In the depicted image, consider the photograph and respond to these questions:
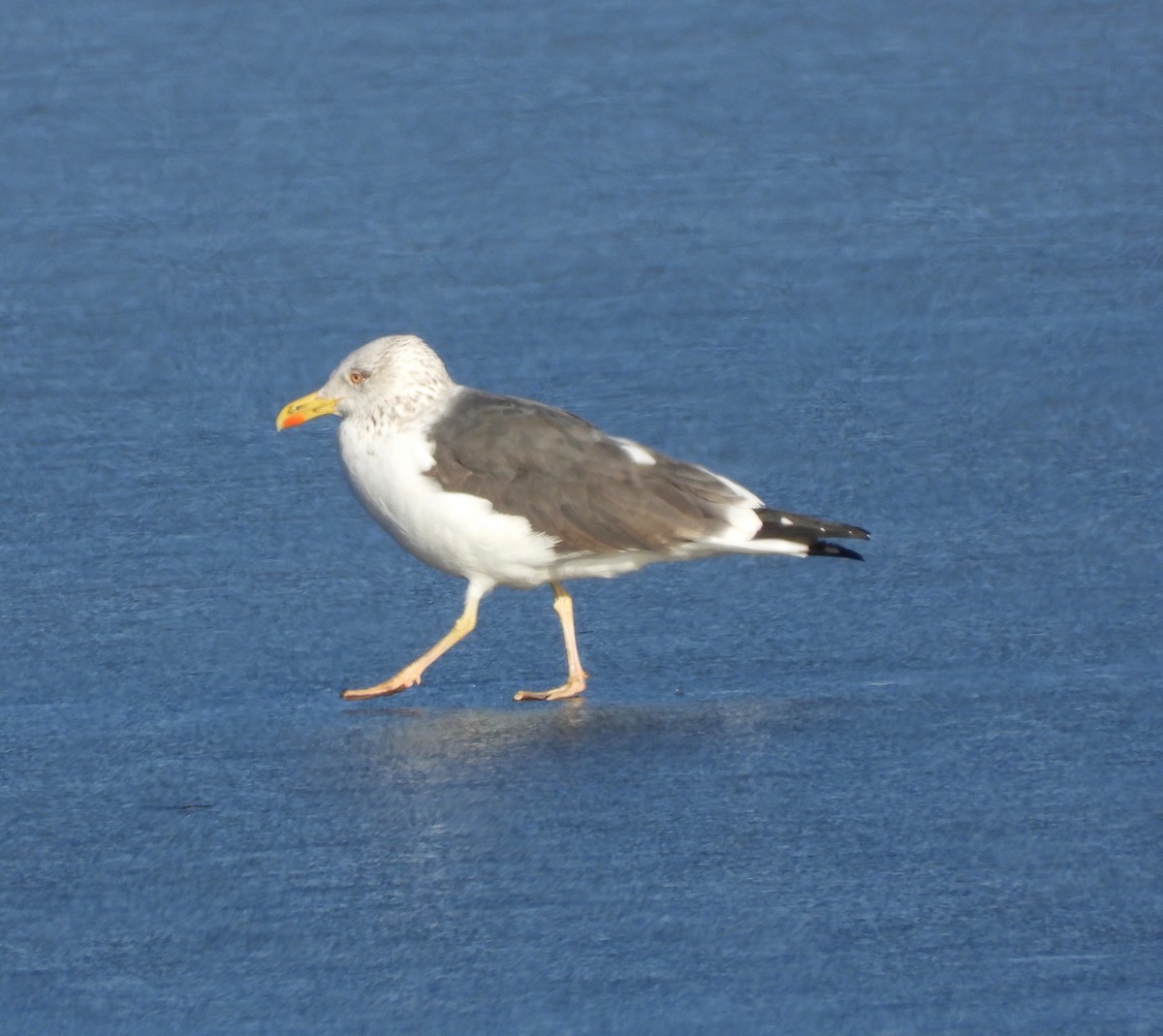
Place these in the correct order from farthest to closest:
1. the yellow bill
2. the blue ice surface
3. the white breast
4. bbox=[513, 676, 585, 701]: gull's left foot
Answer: the yellow bill < the white breast < bbox=[513, 676, 585, 701]: gull's left foot < the blue ice surface

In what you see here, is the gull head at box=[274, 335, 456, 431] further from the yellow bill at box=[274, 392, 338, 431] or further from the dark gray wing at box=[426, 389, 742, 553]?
the dark gray wing at box=[426, 389, 742, 553]

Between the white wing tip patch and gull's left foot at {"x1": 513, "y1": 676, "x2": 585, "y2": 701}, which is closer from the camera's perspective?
gull's left foot at {"x1": 513, "y1": 676, "x2": 585, "y2": 701}

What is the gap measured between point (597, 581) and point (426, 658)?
37.9 inches

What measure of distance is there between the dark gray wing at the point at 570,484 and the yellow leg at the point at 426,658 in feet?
0.97

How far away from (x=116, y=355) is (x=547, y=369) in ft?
5.05

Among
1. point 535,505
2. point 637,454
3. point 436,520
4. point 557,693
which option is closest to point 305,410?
point 436,520

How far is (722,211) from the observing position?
29.4ft

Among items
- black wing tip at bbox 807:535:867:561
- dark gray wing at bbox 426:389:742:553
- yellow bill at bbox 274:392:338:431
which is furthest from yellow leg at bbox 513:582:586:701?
yellow bill at bbox 274:392:338:431

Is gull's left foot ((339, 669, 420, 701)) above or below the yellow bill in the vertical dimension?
below

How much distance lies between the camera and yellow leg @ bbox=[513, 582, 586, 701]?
18.9 ft

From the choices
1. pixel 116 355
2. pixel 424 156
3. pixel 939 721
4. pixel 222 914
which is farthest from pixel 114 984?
pixel 424 156

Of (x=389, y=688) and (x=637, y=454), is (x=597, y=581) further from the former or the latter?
(x=389, y=688)

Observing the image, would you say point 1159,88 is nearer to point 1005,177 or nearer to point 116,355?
point 1005,177

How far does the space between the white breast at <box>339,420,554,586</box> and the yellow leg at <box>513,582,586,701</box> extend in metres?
0.08
